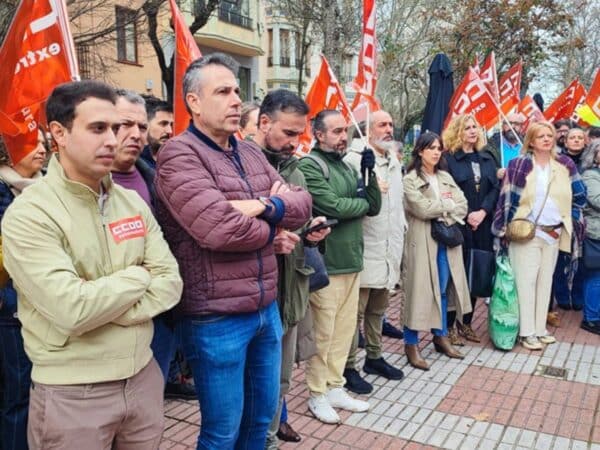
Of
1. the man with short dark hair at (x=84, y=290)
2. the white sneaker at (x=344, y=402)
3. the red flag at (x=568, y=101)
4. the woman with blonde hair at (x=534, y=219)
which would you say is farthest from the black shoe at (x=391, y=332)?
the red flag at (x=568, y=101)

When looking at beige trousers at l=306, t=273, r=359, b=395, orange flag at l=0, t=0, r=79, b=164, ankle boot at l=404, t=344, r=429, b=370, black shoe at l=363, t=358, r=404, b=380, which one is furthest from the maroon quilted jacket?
ankle boot at l=404, t=344, r=429, b=370

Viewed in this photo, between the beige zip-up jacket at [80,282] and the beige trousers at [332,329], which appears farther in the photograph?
the beige trousers at [332,329]

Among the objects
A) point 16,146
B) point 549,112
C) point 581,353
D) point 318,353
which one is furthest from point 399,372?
point 549,112

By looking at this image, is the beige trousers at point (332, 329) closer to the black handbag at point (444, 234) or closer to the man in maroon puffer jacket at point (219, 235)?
the black handbag at point (444, 234)

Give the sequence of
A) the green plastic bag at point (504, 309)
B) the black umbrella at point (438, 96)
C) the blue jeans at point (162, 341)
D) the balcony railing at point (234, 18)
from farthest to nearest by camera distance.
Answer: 1. the balcony railing at point (234, 18)
2. the black umbrella at point (438, 96)
3. the green plastic bag at point (504, 309)
4. the blue jeans at point (162, 341)

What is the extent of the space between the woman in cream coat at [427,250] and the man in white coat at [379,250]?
27cm

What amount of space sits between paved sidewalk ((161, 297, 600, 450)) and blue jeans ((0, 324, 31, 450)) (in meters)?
1.20

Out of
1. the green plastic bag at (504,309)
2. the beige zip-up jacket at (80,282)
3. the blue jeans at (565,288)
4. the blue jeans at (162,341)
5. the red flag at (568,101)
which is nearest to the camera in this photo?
the beige zip-up jacket at (80,282)

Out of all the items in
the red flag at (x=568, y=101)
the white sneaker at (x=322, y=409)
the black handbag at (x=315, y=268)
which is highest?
the red flag at (x=568, y=101)

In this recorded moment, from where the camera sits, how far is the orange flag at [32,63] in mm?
3170

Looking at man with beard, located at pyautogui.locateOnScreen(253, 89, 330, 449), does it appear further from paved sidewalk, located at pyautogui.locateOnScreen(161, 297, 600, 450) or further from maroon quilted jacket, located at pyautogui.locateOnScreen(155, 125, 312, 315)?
paved sidewalk, located at pyautogui.locateOnScreen(161, 297, 600, 450)

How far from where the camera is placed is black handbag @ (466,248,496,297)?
5.45m

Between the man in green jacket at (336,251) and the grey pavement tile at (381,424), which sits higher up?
the man in green jacket at (336,251)

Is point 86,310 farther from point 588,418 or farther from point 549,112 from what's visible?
point 549,112
